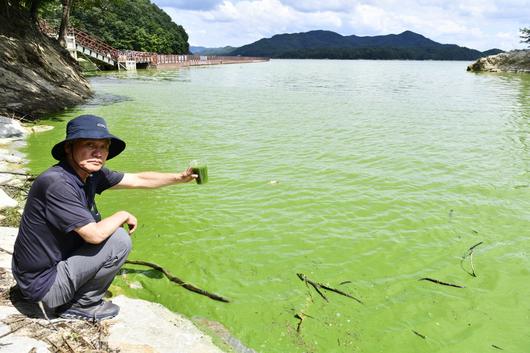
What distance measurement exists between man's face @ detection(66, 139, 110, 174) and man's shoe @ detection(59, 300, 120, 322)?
141 centimetres

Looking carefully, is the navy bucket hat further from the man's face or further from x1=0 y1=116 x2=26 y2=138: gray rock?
x1=0 y1=116 x2=26 y2=138: gray rock

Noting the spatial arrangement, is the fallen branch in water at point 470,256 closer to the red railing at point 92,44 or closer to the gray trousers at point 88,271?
the gray trousers at point 88,271

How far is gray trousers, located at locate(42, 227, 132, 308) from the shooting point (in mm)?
3830

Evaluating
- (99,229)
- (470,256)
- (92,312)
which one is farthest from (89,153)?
(470,256)

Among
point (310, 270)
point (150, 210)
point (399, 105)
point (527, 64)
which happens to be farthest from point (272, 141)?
point (527, 64)

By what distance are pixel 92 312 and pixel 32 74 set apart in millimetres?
20129

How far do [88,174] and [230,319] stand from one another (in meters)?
2.47

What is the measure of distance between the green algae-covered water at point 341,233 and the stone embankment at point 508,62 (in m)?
59.3

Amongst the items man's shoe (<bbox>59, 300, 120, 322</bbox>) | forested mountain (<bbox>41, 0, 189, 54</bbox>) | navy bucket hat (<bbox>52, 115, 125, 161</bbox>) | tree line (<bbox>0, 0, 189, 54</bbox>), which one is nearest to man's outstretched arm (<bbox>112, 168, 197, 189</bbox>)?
navy bucket hat (<bbox>52, 115, 125, 161</bbox>)

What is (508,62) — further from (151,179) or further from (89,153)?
(89,153)

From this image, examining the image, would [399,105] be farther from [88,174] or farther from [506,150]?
[88,174]

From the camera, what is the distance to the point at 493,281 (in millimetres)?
5949

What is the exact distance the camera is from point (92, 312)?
4.14 m

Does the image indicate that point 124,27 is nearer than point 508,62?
No
